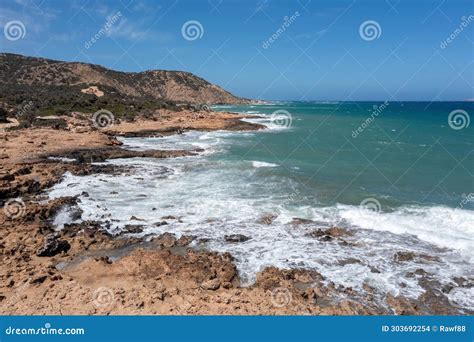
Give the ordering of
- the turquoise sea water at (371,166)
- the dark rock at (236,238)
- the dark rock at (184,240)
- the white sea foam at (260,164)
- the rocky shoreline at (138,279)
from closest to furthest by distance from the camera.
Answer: the rocky shoreline at (138,279) → the dark rock at (184,240) → the dark rock at (236,238) → the turquoise sea water at (371,166) → the white sea foam at (260,164)

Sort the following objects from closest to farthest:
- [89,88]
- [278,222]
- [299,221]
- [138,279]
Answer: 1. [138,279]
2. [278,222]
3. [299,221]
4. [89,88]

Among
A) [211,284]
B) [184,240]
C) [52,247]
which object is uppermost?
[52,247]

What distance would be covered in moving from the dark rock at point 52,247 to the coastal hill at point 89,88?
36220mm

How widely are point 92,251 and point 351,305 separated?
7989 mm

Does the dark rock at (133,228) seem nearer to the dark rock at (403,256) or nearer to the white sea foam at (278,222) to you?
the white sea foam at (278,222)

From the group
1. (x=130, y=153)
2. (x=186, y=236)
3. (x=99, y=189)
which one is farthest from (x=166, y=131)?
(x=186, y=236)

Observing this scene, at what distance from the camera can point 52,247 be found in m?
12.2

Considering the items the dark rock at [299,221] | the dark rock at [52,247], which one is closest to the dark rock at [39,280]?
the dark rock at [52,247]

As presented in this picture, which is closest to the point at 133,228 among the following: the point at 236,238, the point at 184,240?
the point at 184,240

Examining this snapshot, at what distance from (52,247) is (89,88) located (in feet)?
200

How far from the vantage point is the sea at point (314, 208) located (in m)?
12.0

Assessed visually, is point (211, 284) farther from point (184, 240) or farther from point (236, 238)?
point (236, 238)

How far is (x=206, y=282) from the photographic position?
1054cm

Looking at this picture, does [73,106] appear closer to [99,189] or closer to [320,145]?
[320,145]
